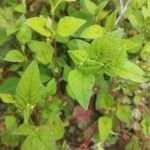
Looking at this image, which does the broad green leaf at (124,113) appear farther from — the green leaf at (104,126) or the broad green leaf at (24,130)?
the broad green leaf at (24,130)

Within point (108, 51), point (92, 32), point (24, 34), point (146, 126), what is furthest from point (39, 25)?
point (146, 126)

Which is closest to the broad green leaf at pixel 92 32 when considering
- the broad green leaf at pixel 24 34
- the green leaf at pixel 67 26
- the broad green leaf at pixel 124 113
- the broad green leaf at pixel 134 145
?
the green leaf at pixel 67 26

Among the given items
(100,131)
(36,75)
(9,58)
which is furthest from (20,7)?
(100,131)

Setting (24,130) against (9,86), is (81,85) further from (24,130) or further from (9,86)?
(9,86)

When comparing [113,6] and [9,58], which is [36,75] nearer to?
[9,58]

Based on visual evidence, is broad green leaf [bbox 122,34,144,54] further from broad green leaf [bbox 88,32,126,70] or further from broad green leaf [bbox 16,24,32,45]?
broad green leaf [bbox 16,24,32,45]

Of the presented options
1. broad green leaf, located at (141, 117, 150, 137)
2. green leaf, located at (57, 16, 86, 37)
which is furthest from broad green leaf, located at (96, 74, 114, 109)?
green leaf, located at (57, 16, 86, 37)

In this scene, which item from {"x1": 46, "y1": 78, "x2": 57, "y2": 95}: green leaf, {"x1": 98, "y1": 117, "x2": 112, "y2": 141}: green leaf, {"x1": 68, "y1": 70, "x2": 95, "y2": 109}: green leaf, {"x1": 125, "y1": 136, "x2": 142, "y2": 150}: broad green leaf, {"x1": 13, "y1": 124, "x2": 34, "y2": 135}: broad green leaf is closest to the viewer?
{"x1": 68, "y1": 70, "x2": 95, "y2": 109}: green leaf
